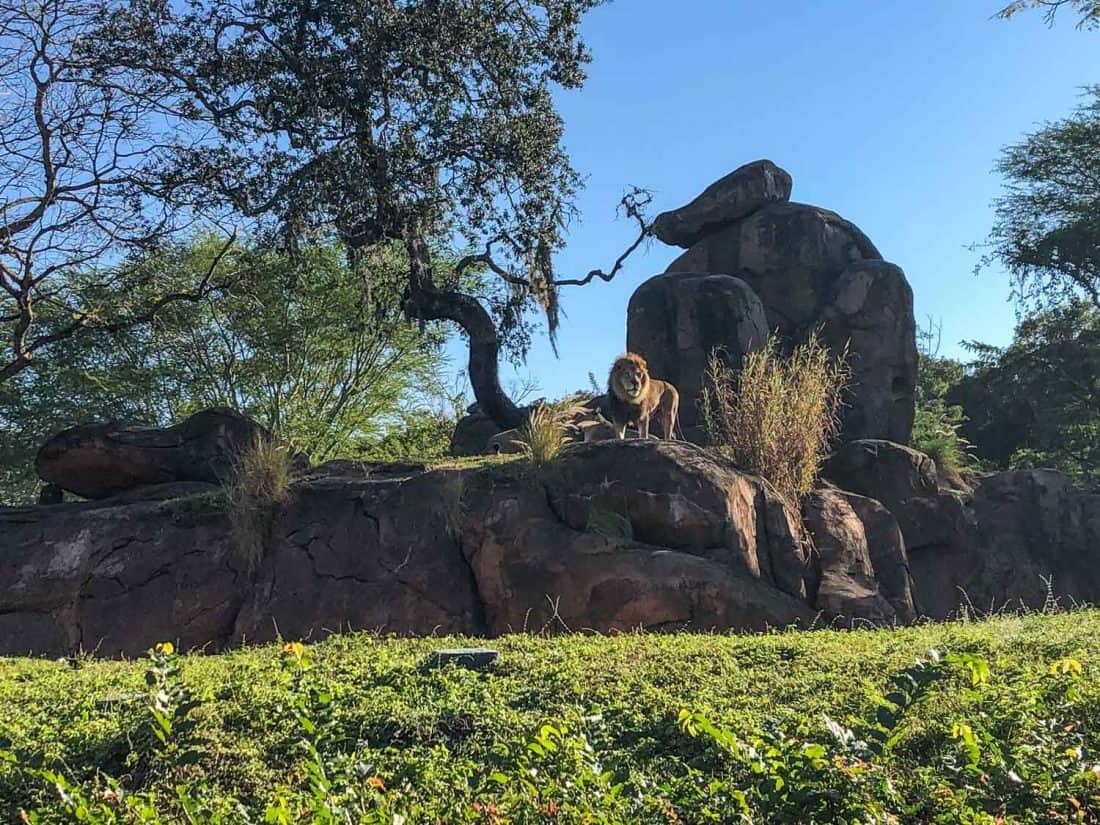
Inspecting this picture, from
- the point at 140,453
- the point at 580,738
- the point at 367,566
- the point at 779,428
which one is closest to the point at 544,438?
the point at 367,566

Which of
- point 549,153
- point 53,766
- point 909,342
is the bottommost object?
point 53,766

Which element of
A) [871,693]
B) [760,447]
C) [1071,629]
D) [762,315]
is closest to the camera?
[871,693]

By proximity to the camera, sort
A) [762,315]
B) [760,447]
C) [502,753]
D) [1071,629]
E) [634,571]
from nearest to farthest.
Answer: [502,753], [1071,629], [634,571], [760,447], [762,315]

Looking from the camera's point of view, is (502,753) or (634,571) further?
(634,571)

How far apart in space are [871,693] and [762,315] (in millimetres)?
12275

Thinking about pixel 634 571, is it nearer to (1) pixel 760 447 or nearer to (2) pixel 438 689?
(1) pixel 760 447

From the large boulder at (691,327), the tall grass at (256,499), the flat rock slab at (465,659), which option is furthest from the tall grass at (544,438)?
the large boulder at (691,327)

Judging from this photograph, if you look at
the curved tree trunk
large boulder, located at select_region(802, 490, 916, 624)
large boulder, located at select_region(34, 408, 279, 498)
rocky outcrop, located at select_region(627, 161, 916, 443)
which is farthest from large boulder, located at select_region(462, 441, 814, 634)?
rocky outcrop, located at select_region(627, 161, 916, 443)

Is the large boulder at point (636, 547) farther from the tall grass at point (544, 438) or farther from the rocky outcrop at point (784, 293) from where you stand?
the rocky outcrop at point (784, 293)

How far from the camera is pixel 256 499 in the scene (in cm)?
942

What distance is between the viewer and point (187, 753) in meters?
4.16

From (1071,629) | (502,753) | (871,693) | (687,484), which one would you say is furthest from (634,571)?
(502,753)

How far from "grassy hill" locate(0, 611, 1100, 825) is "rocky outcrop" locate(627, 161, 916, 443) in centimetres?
1029

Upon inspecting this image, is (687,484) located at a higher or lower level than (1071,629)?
higher
